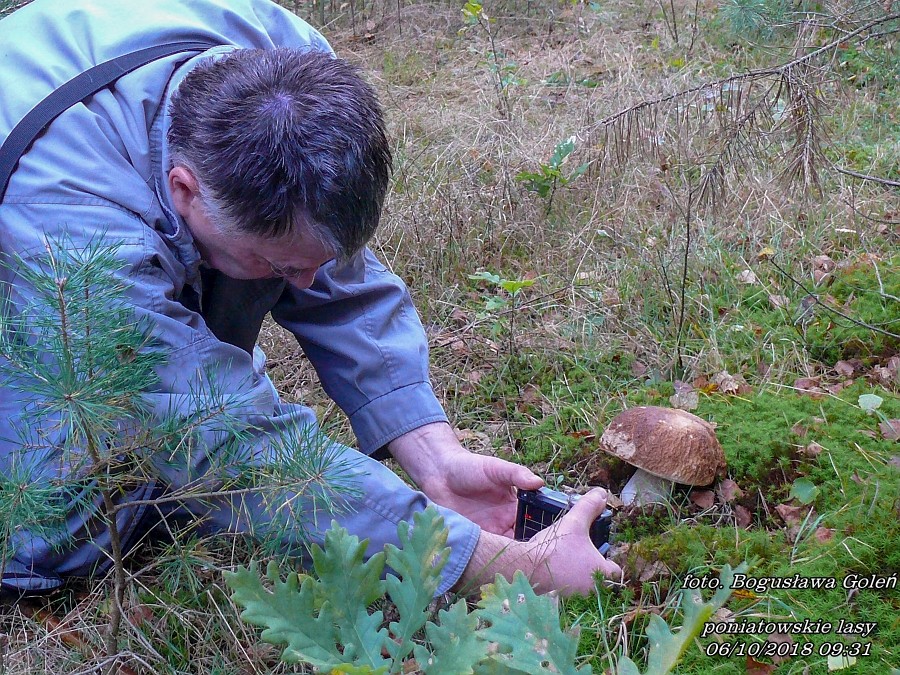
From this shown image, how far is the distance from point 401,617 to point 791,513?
4.69 ft

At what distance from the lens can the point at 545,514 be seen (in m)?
2.57

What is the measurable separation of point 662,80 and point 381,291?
3569mm

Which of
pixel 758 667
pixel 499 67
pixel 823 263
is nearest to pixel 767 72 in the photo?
pixel 823 263

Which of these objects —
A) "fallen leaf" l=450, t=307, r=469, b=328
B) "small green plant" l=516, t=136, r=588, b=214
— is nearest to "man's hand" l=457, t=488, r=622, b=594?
"fallen leaf" l=450, t=307, r=469, b=328

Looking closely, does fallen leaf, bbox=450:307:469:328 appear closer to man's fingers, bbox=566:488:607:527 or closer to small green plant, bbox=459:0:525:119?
man's fingers, bbox=566:488:607:527

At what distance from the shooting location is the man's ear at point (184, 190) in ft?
7.11

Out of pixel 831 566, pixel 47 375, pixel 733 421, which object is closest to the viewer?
pixel 47 375

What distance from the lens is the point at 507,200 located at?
15.0 ft

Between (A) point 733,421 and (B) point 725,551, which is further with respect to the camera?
(A) point 733,421

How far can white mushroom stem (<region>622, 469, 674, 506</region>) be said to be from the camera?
8.99 feet

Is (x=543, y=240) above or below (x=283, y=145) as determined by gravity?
below

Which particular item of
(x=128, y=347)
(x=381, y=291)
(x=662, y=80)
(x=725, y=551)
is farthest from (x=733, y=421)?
(x=662, y=80)

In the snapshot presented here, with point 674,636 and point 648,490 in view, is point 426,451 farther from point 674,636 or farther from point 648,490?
point 674,636

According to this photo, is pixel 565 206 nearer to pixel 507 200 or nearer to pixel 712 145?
pixel 507 200
